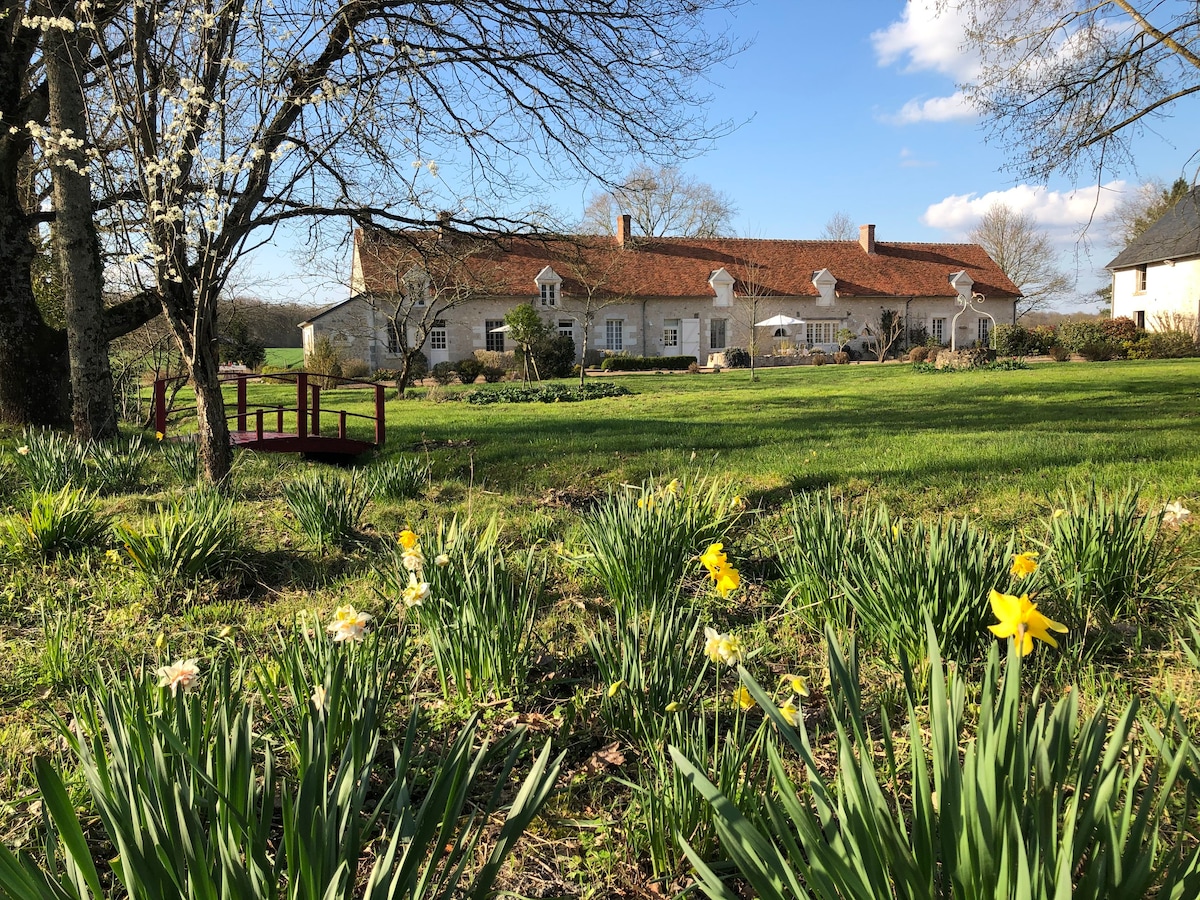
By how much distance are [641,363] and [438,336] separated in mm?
8587

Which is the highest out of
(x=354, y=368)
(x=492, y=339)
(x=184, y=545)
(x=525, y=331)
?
(x=492, y=339)

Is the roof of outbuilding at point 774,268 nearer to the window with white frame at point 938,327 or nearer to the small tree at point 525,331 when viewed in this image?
the window with white frame at point 938,327

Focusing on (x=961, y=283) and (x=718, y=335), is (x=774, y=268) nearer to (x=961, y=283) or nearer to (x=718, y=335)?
(x=718, y=335)

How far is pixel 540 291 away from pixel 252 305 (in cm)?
1695

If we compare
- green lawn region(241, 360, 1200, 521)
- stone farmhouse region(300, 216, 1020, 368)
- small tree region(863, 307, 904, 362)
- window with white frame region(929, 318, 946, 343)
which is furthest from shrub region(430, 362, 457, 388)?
window with white frame region(929, 318, 946, 343)

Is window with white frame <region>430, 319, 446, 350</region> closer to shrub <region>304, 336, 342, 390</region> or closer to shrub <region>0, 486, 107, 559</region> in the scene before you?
shrub <region>304, 336, 342, 390</region>

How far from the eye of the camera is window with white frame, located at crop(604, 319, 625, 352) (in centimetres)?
3391

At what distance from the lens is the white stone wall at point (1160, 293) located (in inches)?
1232

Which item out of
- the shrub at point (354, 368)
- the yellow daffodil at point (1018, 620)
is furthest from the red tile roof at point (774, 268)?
the yellow daffodil at point (1018, 620)

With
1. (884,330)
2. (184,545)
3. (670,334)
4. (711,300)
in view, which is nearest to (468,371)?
(670,334)

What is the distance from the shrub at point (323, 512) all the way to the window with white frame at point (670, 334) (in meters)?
30.4

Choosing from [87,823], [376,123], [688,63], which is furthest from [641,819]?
[688,63]

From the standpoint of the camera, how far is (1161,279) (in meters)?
33.1

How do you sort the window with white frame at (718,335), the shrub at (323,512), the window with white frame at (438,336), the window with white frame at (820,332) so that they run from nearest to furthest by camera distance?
1. the shrub at (323,512)
2. the window with white frame at (438,336)
3. the window with white frame at (718,335)
4. the window with white frame at (820,332)
